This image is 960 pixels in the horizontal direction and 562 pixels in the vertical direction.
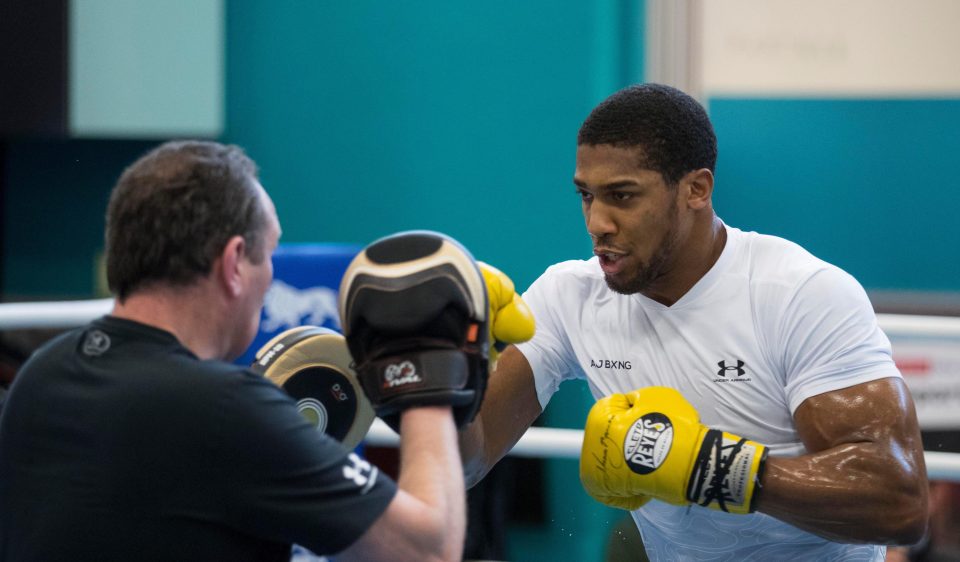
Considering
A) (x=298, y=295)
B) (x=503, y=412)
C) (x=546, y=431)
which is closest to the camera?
(x=503, y=412)

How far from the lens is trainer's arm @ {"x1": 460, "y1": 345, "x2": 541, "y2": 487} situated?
6.72ft

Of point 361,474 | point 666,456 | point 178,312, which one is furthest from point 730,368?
point 178,312

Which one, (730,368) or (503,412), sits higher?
(730,368)

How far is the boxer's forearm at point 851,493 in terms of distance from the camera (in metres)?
1.77

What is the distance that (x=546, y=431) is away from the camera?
2.66 meters

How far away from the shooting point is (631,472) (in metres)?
1.85

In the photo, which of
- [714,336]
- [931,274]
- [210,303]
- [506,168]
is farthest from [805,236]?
[210,303]

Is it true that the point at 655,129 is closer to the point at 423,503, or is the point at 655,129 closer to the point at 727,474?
the point at 727,474

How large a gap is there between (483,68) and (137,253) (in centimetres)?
253

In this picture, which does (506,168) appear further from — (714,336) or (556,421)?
(714,336)

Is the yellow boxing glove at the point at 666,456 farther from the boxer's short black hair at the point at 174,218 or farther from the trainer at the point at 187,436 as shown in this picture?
the boxer's short black hair at the point at 174,218

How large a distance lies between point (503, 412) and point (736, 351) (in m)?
0.40

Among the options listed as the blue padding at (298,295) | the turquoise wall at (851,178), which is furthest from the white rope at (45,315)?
the turquoise wall at (851,178)

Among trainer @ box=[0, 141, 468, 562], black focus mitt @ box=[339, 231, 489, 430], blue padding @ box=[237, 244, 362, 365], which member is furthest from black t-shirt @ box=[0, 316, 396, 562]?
blue padding @ box=[237, 244, 362, 365]
